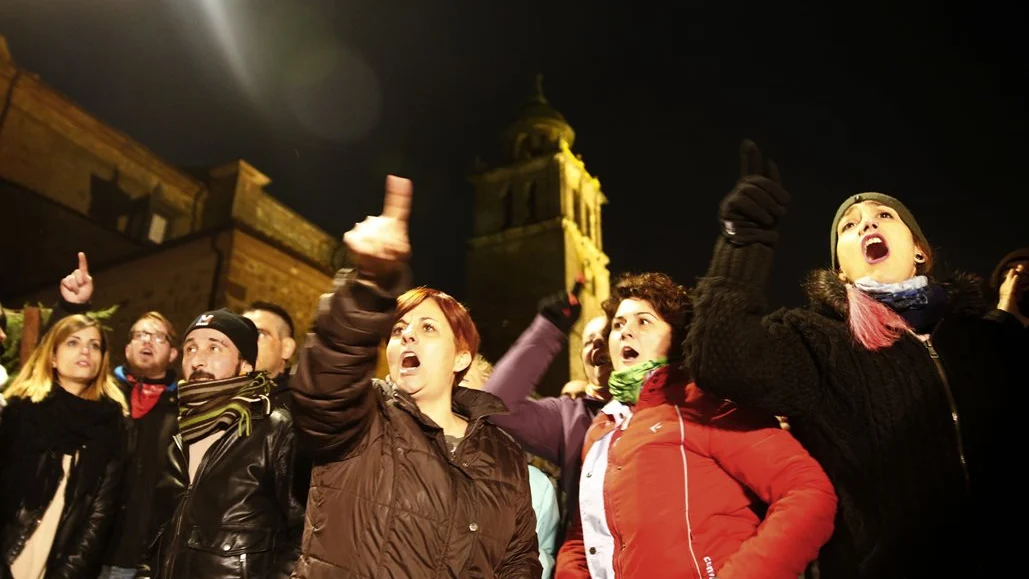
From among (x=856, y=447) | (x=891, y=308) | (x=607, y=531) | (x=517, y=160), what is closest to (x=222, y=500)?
(x=607, y=531)

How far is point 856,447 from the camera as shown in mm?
2162

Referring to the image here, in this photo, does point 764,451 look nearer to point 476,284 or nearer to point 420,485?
point 420,485

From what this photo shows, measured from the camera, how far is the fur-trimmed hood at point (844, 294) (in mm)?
2330

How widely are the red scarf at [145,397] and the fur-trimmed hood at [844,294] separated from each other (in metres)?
4.30

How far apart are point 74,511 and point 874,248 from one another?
453cm

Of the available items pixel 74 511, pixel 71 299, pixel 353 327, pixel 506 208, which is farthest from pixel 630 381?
pixel 506 208

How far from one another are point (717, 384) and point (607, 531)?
0.71m

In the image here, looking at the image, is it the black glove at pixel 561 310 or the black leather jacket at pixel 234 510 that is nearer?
the black leather jacket at pixel 234 510

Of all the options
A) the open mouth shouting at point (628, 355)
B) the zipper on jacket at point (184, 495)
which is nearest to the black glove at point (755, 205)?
the open mouth shouting at point (628, 355)

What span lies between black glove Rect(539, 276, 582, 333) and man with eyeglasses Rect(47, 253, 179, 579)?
2306 millimetres

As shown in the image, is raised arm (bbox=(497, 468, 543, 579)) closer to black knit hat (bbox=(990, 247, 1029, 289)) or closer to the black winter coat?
the black winter coat

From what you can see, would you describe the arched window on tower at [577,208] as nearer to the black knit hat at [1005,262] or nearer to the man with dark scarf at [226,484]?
the black knit hat at [1005,262]

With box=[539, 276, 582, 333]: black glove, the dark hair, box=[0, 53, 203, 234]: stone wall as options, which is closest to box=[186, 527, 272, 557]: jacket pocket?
box=[539, 276, 582, 333]: black glove

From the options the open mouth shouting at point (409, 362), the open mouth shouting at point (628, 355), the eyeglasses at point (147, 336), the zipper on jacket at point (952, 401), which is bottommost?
the zipper on jacket at point (952, 401)
